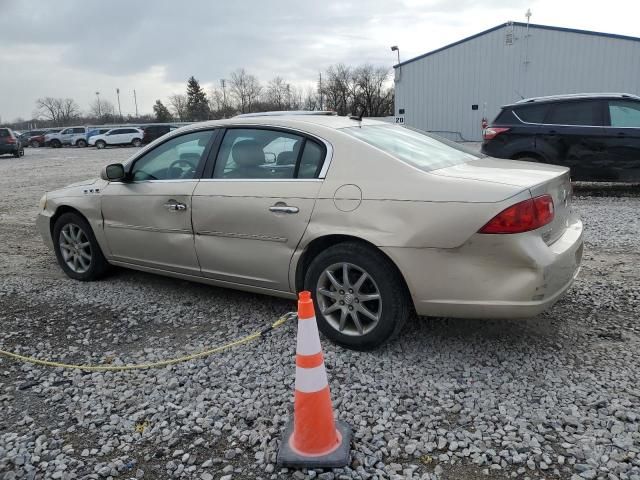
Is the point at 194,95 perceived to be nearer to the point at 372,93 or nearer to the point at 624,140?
the point at 372,93

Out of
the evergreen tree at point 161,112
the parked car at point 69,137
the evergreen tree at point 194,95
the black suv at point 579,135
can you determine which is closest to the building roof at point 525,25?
the black suv at point 579,135

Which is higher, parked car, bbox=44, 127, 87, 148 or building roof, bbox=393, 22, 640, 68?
building roof, bbox=393, 22, 640, 68

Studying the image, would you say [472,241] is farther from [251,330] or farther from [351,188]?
[251,330]

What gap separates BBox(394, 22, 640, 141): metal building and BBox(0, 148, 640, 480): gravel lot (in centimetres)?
2233

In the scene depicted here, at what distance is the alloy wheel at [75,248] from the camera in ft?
17.0

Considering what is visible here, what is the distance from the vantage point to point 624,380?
9.91ft

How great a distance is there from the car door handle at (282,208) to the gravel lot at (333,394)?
2.95 feet

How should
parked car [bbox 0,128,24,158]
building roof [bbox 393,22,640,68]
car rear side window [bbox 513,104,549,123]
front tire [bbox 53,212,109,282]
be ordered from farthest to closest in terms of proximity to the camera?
parked car [bbox 0,128,24,158] < building roof [bbox 393,22,640,68] < car rear side window [bbox 513,104,549,123] < front tire [bbox 53,212,109,282]

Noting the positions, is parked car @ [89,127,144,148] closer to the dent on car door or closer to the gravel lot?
the gravel lot

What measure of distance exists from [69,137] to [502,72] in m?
33.2

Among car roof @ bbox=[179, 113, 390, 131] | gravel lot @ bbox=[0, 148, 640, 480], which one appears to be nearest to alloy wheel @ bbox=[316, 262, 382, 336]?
gravel lot @ bbox=[0, 148, 640, 480]

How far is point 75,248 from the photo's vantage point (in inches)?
207

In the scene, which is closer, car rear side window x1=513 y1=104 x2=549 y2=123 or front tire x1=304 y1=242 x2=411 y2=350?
front tire x1=304 y1=242 x2=411 y2=350

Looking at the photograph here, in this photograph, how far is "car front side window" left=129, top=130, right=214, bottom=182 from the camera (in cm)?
425
